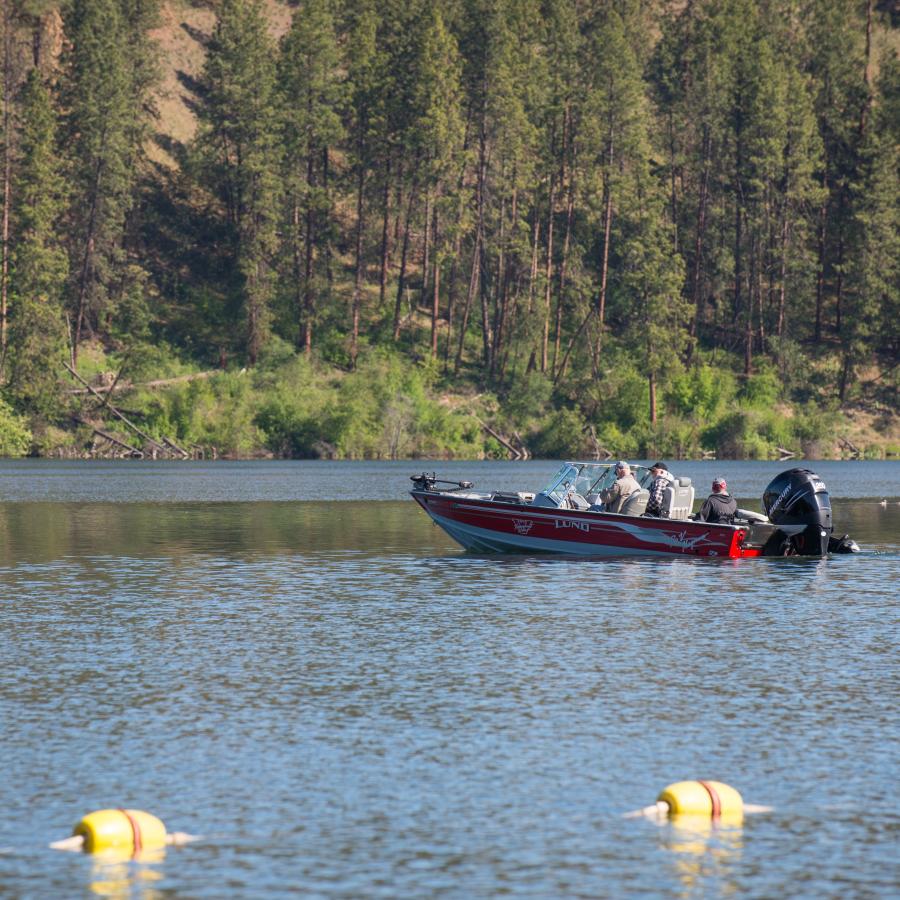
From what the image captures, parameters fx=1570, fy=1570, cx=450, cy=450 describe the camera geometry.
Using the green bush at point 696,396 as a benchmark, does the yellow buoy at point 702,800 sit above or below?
below

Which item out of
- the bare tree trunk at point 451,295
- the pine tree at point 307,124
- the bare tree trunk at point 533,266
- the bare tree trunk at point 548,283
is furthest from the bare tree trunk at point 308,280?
the bare tree trunk at point 548,283

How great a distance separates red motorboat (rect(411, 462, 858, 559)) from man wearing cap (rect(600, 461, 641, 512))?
17 centimetres

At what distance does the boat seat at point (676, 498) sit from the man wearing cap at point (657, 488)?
0.07 metres

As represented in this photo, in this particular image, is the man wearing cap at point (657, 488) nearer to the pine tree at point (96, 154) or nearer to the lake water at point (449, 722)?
the lake water at point (449, 722)

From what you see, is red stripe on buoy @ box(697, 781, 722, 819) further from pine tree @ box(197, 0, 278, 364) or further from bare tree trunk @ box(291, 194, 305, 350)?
bare tree trunk @ box(291, 194, 305, 350)

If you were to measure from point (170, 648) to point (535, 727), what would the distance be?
7576 millimetres

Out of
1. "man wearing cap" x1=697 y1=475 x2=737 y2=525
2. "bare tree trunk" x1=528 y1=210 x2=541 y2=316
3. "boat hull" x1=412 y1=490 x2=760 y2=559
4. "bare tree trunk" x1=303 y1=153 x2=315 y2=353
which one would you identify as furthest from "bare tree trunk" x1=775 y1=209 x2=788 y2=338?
"man wearing cap" x1=697 y1=475 x2=737 y2=525

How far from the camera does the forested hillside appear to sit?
328 ft

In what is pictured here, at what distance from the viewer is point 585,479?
36.9 m

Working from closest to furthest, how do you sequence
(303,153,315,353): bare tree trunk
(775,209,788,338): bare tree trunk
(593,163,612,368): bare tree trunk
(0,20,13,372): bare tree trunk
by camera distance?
(0,20,13,372): bare tree trunk
(303,153,315,353): bare tree trunk
(593,163,612,368): bare tree trunk
(775,209,788,338): bare tree trunk

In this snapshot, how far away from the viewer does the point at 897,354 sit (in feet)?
379

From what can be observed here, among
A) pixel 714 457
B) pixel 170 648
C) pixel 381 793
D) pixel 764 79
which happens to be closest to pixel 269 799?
pixel 381 793

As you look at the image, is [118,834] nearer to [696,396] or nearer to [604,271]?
[696,396]

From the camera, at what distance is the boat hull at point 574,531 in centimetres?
3609
